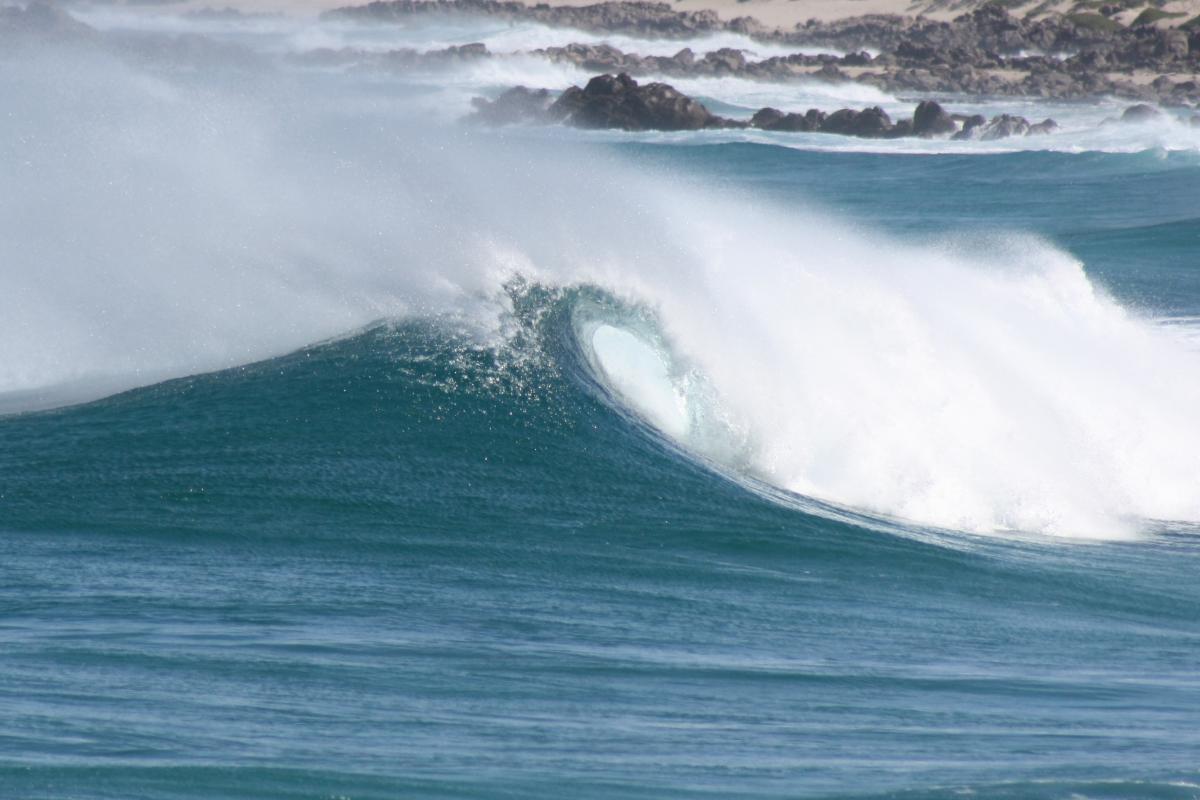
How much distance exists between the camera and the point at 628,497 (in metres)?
A: 9.55

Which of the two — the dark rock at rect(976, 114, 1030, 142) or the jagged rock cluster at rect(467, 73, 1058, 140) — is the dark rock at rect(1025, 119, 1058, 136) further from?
the dark rock at rect(976, 114, 1030, 142)

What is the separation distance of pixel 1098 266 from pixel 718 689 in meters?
20.6

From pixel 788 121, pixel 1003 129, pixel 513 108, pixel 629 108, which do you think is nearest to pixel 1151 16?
pixel 788 121

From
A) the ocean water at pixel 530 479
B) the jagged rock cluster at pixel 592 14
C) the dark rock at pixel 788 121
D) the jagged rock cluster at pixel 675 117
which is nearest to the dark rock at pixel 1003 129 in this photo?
the jagged rock cluster at pixel 675 117

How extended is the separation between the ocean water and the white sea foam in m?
0.04

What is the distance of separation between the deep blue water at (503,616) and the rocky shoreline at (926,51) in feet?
157

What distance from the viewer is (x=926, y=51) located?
224 ft

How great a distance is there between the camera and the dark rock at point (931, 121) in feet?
155

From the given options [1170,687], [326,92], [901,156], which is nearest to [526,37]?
[901,156]

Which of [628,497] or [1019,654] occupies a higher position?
[628,497]

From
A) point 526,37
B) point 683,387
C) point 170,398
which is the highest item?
point 526,37

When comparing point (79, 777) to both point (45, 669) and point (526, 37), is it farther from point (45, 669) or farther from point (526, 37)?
point (526, 37)

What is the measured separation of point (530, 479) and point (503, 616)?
2.43 meters

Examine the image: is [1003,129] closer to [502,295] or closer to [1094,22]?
[1094,22]
